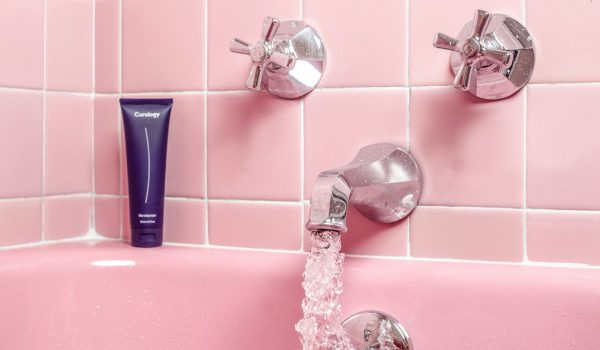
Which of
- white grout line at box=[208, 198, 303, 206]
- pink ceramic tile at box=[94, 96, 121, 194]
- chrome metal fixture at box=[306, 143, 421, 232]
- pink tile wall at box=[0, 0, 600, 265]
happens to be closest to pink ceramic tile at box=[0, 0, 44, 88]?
pink tile wall at box=[0, 0, 600, 265]

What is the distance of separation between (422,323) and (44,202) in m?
0.58

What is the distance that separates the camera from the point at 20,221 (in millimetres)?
944

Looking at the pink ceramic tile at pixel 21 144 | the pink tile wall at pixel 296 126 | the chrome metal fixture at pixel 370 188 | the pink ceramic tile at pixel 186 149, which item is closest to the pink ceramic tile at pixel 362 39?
the pink tile wall at pixel 296 126

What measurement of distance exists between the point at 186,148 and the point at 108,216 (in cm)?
18

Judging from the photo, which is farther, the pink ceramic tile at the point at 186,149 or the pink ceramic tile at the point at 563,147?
the pink ceramic tile at the point at 186,149

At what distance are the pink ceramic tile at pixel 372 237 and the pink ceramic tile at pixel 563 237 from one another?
162 millimetres

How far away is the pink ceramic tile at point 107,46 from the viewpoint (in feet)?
3.37

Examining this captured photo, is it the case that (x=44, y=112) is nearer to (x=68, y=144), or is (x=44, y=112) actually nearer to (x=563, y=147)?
(x=68, y=144)

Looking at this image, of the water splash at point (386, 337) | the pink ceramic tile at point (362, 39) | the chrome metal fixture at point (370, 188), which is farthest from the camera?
the pink ceramic tile at point (362, 39)

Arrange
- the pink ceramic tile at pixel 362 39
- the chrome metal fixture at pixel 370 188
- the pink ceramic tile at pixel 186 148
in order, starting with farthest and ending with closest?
the pink ceramic tile at pixel 186 148, the pink ceramic tile at pixel 362 39, the chrome metal fixture at pixel 370 188

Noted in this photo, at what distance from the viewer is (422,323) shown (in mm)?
789

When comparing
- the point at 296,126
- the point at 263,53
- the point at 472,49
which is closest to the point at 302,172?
the point at 296,126

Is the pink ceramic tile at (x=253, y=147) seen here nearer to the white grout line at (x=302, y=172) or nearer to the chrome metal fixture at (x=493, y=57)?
the white grout line at (x=302, y=172)

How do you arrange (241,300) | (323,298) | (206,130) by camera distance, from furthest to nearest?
(206,130) → (241,300) → (323,298)
